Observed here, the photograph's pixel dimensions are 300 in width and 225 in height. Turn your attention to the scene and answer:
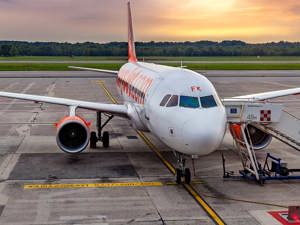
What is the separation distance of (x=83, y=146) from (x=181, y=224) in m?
7.70

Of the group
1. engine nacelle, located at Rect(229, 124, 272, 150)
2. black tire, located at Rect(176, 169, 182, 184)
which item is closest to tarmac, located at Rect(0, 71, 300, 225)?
black tire, located at Rect(176, 169, 182, 184)

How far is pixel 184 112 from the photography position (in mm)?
15094

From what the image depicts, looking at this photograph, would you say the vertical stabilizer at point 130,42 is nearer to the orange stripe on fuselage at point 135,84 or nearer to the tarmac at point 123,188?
the orange stripe on fuselage at point 135,84

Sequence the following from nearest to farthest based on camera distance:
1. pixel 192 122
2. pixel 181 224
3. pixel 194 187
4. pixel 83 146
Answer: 1. pixel 181 224
2. pixel 192 122
3. pixel 194 187
4. pixel 83 146

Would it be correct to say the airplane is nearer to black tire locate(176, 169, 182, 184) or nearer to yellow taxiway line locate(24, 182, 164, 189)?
black tire locate(176, 169, 182, 184)

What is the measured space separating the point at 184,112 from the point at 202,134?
1.26 m

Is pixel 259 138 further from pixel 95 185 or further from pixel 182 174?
pixel 95 185

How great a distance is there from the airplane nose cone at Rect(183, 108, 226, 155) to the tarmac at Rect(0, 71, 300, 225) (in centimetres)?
187

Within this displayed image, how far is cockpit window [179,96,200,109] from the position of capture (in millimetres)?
15367

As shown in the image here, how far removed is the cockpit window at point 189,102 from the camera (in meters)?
15.4

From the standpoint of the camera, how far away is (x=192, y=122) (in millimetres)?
14539

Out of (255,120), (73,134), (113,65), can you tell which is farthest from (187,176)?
(113,65)

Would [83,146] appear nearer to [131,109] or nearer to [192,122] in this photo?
[131,109]

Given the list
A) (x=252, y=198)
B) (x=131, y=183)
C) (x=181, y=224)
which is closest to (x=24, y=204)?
(x=131, y=183)
